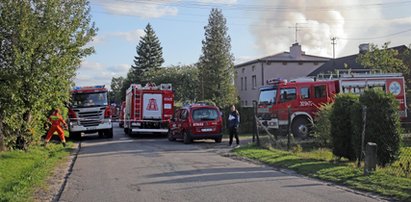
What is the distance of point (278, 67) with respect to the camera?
53.0 m

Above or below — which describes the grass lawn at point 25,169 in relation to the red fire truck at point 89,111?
below

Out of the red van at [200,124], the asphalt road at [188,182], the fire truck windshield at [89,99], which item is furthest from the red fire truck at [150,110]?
the asphalt road at [188,182]

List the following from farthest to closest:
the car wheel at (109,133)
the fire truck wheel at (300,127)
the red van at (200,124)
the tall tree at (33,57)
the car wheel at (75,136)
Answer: the car wheel at (75,136), the car wheel at (109,133), the fire truck wheel at (300,127), the red van at (200,124), the tall tree at (33,57)

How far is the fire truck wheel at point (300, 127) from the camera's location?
849 inches

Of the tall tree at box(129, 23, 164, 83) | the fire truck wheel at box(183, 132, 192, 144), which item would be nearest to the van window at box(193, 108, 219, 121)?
the fire truck wheel at box(183, 132, 192, 144)

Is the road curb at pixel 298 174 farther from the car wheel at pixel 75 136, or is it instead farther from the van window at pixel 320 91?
the car wheel at pixel 75 136

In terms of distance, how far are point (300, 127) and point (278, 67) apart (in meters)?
31.8

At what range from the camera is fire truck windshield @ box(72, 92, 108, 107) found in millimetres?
25516

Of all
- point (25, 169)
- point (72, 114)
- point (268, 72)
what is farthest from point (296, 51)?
point (25, 169)

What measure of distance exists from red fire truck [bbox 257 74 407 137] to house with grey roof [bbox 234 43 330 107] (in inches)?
1107

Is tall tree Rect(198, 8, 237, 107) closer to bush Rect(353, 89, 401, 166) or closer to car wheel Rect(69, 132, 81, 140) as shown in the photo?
car wheel Rect(69, 132, 81, 140)

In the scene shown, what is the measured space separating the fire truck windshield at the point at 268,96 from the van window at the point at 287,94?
0.41 meters

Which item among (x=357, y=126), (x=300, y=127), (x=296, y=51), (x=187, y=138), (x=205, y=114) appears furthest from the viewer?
(x=296, y=51)

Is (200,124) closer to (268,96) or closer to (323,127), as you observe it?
(268,96)
